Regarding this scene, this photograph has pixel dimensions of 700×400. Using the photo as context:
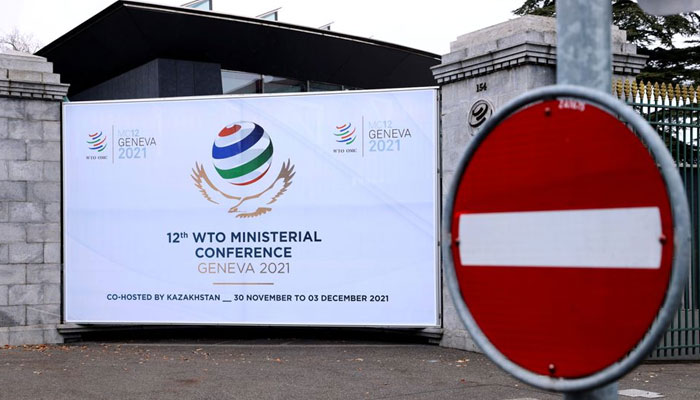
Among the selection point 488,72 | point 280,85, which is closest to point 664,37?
point 280,85

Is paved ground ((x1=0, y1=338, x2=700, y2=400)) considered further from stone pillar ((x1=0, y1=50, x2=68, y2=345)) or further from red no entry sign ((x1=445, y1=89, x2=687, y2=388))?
red no entry sign ((x1=445, y1=89, x2=687, y2=388))

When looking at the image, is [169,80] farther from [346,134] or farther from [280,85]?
[346,134]

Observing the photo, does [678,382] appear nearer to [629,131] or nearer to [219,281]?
[219,281]

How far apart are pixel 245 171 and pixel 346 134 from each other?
1.48 meters

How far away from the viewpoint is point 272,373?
9.20m

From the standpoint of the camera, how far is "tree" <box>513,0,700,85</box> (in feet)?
111

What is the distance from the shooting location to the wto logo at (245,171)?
11.7 m

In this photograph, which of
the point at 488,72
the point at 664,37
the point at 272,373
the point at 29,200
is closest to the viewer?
the point at 272,373

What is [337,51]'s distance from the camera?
25.2 metres

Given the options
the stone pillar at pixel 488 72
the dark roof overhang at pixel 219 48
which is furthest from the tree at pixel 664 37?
the stone pillar at pixel 488 72

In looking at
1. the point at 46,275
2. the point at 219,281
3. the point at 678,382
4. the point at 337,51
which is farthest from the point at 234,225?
the point at 337,51

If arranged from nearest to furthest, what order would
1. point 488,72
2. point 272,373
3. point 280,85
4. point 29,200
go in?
point 272,373 < point 488,72 < point 29,200 < point 280,85

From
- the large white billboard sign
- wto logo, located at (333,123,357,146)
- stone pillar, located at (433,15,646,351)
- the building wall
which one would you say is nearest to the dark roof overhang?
the building wall

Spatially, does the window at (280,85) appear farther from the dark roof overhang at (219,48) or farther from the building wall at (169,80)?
the building wall at (169,80)
